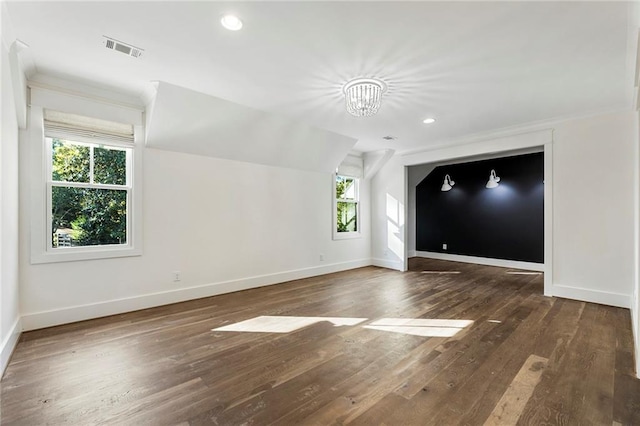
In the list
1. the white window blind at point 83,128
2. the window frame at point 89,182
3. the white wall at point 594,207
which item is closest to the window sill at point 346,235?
the white wall at point 594,207

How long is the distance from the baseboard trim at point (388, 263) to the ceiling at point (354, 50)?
346 cm

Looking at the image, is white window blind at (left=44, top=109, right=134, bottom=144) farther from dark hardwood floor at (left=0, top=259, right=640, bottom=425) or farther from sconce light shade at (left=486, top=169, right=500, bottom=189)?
sconce light shade at (left=486, top=169, right=500, bottom=189)

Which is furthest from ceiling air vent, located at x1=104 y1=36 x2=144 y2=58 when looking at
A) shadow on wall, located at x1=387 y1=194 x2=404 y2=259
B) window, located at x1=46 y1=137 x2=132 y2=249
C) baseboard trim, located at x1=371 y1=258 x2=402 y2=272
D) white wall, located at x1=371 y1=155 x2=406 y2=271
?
baseboard trim, located at x1=371 y1=258 x2=402 y2=272

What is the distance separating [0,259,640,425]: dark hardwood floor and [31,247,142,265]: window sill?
2.33ft

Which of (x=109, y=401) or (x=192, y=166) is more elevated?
(x=192, y=166)

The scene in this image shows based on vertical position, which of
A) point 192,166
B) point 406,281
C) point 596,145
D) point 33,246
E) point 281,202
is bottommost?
point 406,281

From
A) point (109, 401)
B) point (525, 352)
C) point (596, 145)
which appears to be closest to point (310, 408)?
point (109, 401)

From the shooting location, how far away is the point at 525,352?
2477 millimetres

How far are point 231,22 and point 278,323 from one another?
2.82 metres

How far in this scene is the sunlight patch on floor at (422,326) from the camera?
288 cm

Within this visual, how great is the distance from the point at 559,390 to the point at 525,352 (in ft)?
1.81

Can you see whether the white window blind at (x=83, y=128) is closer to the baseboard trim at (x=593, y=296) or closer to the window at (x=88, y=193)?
the window at (x=88, y=193)

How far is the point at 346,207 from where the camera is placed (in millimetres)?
6359

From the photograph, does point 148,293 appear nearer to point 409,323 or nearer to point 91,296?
point 91,296
